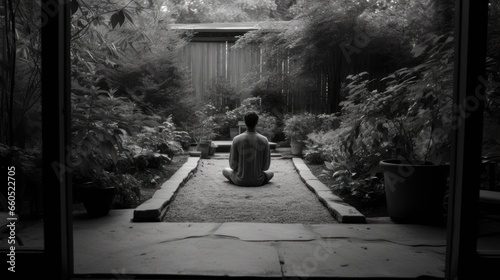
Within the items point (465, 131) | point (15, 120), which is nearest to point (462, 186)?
point (465, 131)

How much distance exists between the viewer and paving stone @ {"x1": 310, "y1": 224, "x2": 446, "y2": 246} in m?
3.52

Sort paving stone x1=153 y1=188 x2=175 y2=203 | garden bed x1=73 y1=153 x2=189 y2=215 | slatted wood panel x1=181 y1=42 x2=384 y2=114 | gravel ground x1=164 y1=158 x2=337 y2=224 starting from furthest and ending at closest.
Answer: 1. slatted wood panel x1=181 y1=42 x2=384 y2=114
2. garden bed x1=73 y1=153 x2=189 y2=215
3. paving stone x1=153 y1=188 x2=175 y2=203
4. gravel ground x1=164 y1=158 x2=337 y2=224

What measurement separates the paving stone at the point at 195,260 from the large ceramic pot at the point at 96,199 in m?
1.25

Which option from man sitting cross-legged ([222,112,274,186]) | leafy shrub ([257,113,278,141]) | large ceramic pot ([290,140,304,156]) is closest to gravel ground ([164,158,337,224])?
man sitting cross-legged ([222,112,274,186])

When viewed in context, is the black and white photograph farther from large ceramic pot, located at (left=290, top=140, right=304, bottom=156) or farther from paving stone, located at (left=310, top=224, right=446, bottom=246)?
large ceramic pot, located at (left=290, top=140, right=304, bottom=156)

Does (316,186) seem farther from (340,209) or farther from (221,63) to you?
(221,63)

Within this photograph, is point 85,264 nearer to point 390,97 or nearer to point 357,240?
point 357,240

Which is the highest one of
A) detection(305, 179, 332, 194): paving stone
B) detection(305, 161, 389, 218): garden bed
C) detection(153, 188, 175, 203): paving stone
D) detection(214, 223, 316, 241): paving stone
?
detection(153, 188, 175, 203): paving stone

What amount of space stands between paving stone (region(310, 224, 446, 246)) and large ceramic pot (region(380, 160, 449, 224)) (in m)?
0.15

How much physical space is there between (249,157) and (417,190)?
2.97 metres

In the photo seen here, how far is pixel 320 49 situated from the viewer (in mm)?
11219

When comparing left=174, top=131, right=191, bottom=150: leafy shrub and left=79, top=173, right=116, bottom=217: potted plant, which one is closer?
left=79, top=173, right=116, bottom=217: potted plant

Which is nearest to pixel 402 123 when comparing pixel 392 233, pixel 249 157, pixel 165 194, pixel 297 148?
pixel 392 233

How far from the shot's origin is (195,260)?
2924mm
